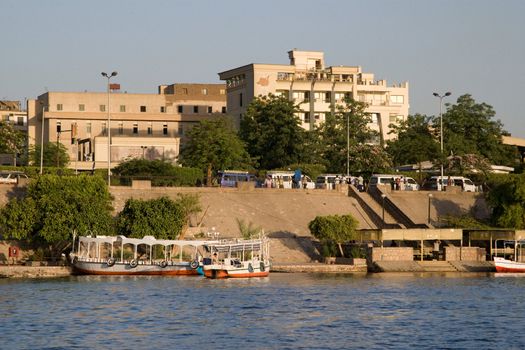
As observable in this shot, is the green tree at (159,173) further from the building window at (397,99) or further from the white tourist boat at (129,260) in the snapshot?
the building window at (397,99)

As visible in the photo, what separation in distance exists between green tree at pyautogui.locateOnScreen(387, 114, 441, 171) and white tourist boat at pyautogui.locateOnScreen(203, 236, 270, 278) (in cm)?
4666

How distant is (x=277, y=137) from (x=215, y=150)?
10320 mm

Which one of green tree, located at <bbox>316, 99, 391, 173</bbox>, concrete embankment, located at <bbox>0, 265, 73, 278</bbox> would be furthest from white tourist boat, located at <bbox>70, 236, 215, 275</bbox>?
green tree, located at <bbox>316, 99, 391, 173</bbox>

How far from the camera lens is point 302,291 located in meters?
76.7

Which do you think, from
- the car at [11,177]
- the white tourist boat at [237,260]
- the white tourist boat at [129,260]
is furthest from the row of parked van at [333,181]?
the white tourist boat at [129,260]

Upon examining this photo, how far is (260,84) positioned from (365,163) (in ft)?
83.3

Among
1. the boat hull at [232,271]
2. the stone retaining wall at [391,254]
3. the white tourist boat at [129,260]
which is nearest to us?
the boat hull at [232,271]

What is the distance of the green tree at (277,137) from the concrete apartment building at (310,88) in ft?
42.9

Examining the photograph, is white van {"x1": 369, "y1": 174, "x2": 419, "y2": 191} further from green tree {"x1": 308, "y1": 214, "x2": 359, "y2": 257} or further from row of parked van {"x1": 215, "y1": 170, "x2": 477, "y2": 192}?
green tree {"x1": 308, "y1": 214, "x2": 359, "y2": 257}

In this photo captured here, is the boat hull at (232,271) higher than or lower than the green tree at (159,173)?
lower

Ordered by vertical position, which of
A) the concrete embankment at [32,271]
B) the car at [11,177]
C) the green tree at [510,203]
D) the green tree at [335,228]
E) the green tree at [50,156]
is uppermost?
the green tree at [50,156]

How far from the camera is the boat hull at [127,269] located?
3541 inches

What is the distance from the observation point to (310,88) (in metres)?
160

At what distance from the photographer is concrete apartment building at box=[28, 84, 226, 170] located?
162363mm
